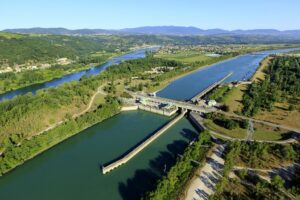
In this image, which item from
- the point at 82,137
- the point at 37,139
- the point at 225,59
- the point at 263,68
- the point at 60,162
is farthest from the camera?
the point at 225,59

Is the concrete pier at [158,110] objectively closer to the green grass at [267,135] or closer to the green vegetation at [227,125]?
the green vegetation at [227,125]

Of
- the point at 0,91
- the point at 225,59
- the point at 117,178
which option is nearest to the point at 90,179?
the point at 117,178

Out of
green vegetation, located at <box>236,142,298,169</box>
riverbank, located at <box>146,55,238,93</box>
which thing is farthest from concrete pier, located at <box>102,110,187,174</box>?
riverbank, located at <box>146,55,238,93</box>

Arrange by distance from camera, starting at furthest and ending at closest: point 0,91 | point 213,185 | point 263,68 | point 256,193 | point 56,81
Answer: point 263,68 → point 56,81 → point 0,91 → point 213,185 → point 256,193

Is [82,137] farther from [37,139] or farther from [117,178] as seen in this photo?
[117,178]

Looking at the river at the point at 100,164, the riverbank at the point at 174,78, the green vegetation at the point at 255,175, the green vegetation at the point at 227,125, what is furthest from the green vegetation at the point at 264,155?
the riverbank at the point at 174,78

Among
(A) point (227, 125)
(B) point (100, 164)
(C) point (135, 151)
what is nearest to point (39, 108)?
(B) point (100, 164)

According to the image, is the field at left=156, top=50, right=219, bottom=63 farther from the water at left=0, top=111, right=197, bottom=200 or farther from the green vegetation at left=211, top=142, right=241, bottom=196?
the green vegetation at left=211, top=142, right=241, bottom=196
